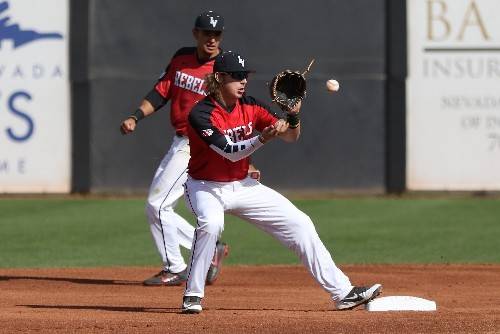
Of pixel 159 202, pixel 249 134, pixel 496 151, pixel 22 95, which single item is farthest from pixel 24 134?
pixel 249 134

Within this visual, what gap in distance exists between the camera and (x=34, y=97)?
717 inches

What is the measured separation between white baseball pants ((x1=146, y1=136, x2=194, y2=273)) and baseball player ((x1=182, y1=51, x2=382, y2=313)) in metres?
1.71

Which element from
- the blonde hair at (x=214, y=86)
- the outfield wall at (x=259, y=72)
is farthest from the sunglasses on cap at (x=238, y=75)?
the outfield wall at (x=259, y=72)

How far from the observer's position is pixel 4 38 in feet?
59.7

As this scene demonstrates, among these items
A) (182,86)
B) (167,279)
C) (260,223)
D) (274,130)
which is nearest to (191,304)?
(260,223)

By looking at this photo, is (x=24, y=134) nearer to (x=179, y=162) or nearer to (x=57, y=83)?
(x=57, y=83)

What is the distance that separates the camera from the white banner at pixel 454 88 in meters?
18.2

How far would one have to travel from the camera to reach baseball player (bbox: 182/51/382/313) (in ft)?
29.6

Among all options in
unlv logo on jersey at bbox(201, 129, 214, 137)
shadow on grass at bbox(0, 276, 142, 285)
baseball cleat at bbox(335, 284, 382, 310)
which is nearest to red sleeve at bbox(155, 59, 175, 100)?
shadow on grass at bbox(0, 276, 142, 285)

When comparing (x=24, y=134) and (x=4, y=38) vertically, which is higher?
(x=4, y=38)

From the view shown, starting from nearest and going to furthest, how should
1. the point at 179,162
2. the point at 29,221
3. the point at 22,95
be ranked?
the point at 179,162 < the point at 29,221 < the point at 22,95

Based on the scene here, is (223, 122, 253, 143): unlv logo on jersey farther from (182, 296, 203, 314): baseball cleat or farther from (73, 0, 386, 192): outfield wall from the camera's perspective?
(73, 0, 386, 192): outfield wall

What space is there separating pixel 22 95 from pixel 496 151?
6.18 m

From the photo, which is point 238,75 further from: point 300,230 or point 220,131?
point 300,230
